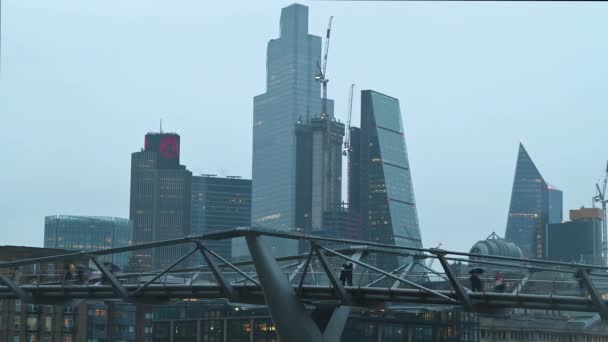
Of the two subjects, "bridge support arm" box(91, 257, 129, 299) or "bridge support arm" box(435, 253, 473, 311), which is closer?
"bridge support arm" box(435, 253, 473, 311)

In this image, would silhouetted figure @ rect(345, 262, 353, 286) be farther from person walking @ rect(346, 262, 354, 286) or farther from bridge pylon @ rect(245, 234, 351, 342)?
bridge pylon @ rect(245, 234, 351, 342)

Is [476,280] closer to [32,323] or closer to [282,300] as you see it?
[282,300]

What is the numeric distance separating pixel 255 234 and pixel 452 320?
5492 inches

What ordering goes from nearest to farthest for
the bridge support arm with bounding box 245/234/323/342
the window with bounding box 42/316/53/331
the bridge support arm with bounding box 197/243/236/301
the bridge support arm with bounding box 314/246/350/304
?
1. the bridge support arm with bounding box 314/246/350/304
2. the bridge support arm with bounding box 245/234/323/342
3. the bridge support arm with bounding box 197/243/236/301
4. the window with bounding box 42/316/53/331

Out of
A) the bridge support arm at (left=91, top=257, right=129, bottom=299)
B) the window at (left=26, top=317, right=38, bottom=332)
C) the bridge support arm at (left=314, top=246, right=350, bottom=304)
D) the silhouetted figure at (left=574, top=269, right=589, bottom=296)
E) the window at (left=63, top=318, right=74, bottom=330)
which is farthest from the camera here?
the window at (left=63, top=318, right=74, bottom=330)

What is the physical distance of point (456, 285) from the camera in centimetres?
5228

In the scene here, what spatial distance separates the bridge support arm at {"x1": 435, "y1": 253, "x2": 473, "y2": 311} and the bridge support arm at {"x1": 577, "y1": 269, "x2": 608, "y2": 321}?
549 centimetres

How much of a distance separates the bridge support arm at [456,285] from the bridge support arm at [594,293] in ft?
18.0

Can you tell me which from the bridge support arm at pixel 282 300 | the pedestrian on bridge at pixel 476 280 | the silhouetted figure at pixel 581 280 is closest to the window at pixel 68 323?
the bridge support arm at pixel 282 300

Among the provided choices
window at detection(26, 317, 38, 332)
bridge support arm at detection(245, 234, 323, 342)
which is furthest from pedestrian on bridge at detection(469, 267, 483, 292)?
window at detection(26, 317, 38, 332)

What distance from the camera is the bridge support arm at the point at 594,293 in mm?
48531

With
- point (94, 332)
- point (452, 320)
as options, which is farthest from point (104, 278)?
point (452, 320)

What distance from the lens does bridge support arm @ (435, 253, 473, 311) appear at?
5181 centimetres

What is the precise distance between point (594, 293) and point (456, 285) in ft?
20.5
